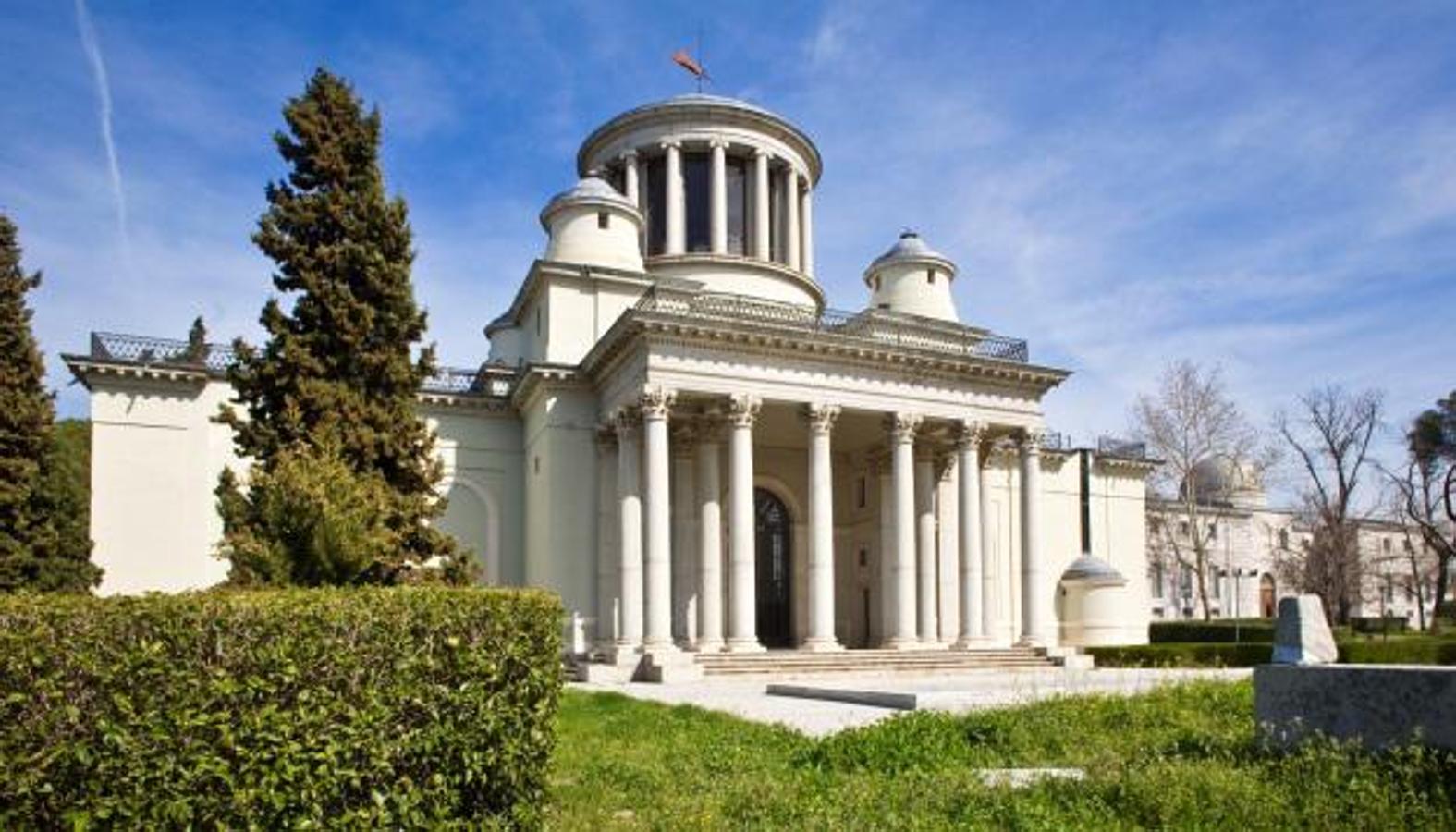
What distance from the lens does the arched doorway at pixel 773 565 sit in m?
35.2

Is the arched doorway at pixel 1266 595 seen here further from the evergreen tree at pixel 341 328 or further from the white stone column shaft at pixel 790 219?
the evergreen tree at pixel 341 328

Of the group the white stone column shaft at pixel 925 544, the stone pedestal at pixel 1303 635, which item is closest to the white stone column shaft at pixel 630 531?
the white stone column shaft at pixel 925 544

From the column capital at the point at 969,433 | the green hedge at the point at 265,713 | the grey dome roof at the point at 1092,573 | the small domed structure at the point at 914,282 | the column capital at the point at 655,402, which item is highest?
the small domed structure at the point at 914,282

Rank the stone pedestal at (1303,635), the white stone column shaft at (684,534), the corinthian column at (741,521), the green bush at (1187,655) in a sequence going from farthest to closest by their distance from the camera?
the white stone column shaft at (684,534) → the green bush at (1187,655) → the corinthian column at (741,521) → the stone pedestal at (1303,635)

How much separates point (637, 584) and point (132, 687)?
68.6ft


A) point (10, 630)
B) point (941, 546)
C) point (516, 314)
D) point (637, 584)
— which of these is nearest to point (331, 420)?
point (637, 584)

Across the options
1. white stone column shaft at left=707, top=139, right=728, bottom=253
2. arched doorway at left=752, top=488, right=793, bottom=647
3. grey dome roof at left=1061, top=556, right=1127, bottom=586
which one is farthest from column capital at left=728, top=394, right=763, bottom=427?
grey dome roof at left=1061, top=556, right=1127, bottom=586

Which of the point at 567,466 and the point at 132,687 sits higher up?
the point at 567,466

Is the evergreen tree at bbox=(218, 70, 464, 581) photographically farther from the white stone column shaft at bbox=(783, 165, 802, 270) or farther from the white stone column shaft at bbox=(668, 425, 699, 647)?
the white stone column shaft at bbox=(783, 165, 802, 270)

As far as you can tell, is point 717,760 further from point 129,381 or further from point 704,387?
Answer: point 129,381

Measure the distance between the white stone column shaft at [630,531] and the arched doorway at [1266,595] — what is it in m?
64.6

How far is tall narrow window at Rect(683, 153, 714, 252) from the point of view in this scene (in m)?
37.4

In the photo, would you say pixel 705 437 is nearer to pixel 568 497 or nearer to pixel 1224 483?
pixel 568 497

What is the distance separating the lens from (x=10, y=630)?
6.18 meters
